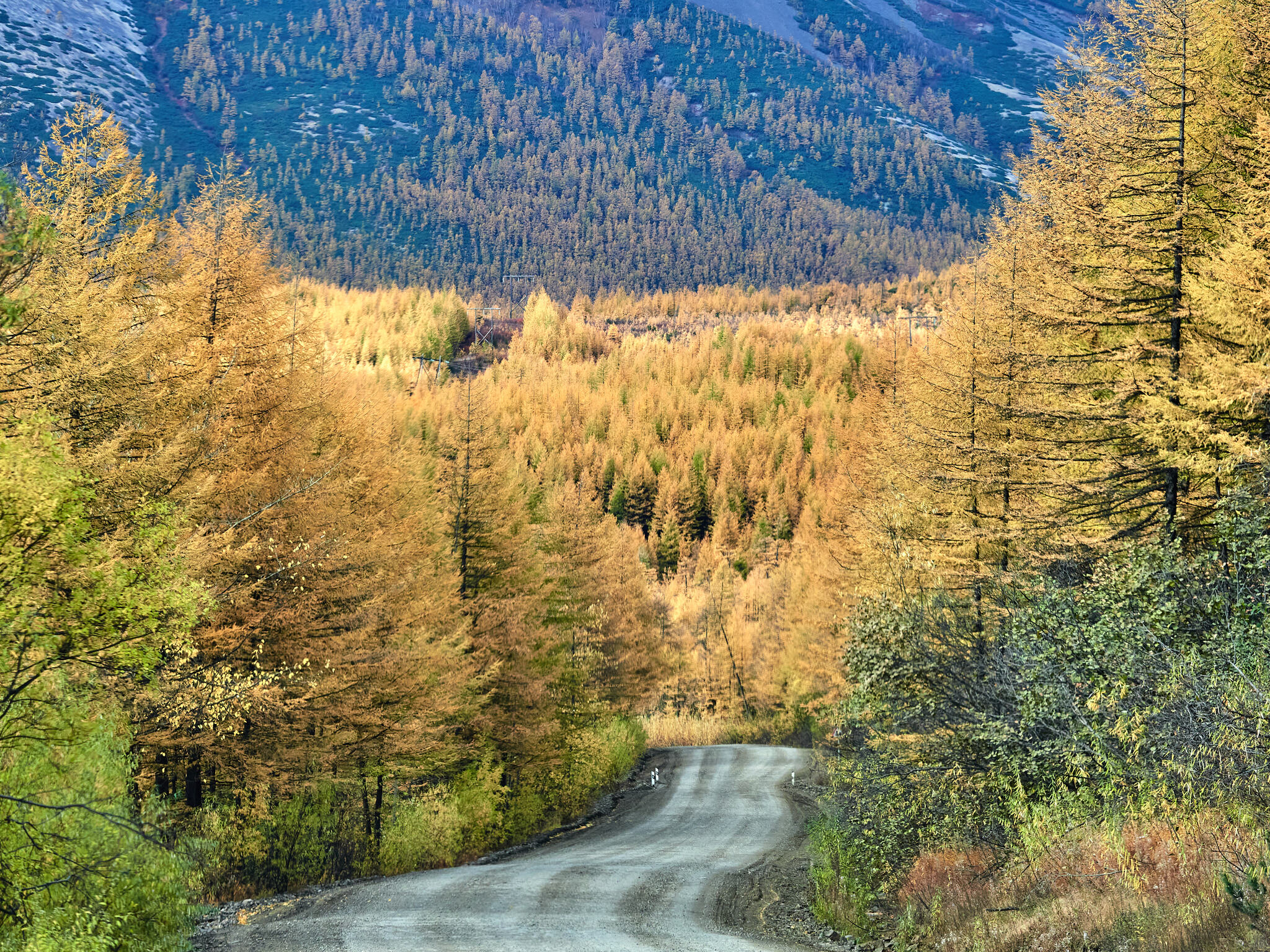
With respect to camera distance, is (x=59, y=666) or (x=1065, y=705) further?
(x=1065, y=705)

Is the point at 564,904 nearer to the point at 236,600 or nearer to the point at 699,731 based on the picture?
the point at 236,600

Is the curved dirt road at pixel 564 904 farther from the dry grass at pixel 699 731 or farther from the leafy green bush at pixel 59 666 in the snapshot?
the dry grass at pixel 699 731

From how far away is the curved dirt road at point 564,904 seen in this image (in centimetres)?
1073

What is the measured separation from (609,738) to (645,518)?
261 ft

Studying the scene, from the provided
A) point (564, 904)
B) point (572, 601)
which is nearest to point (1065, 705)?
point (564, 904)

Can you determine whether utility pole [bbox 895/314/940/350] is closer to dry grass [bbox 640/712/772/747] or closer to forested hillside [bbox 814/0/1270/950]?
forested hillside [bbox 814/0/1270/950]

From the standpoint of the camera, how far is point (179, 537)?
1261 cm

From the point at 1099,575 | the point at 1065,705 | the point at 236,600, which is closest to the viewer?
the point at 1065,705

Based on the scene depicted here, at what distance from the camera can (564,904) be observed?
45.7ft

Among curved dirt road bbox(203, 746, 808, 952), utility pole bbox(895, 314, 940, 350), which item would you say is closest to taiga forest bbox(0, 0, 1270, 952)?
curved dirt road bbox(203, 746, 808, 952)

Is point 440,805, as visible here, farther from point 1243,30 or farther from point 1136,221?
point 1243,30

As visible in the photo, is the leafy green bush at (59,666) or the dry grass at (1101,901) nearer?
the leafy green bush at (59,666)

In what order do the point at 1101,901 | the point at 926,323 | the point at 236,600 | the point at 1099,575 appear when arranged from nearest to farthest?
the point at 1101,901, the point at 1099,575, the point at 236,600, the point at 926,323

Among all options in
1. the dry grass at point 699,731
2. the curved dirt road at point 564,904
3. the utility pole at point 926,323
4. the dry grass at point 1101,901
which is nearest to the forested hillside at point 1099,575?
the dry grass at point 1101,901
